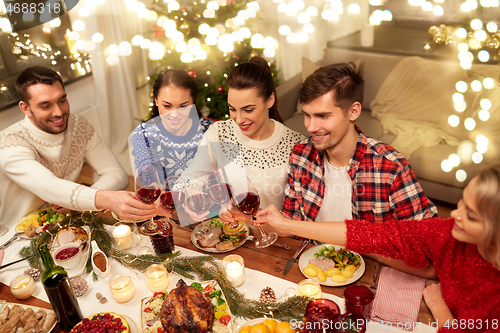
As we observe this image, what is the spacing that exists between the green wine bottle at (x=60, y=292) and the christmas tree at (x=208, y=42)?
2707 mm

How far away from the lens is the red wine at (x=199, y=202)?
137 cm

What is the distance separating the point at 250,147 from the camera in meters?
2.13

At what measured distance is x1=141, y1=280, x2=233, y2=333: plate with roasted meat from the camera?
1.08 metres

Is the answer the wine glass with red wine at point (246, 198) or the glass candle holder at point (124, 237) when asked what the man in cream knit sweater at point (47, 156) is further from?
the wine glass with red wine at point (246, 198)

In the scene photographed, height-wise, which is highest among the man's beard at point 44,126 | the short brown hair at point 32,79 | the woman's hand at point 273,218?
the short brown hair at point 32,79

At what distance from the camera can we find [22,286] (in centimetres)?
131

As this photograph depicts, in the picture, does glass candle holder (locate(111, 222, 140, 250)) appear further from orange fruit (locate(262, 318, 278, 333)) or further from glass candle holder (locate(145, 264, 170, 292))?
orange fruit (locate(262, 318, 278, 333))

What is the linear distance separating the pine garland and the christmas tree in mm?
2298

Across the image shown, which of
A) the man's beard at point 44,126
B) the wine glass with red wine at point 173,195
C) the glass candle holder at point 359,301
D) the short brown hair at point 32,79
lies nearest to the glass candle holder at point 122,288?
the wine glass with red wine at point 173,195

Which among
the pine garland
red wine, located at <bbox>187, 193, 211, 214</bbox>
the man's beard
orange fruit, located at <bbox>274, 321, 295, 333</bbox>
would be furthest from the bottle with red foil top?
the man's beard

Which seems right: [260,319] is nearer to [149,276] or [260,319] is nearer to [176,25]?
[149,276]

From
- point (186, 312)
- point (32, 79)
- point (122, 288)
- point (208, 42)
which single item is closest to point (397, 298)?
point (186, 312)

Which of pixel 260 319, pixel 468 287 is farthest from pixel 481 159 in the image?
pixel 260 319

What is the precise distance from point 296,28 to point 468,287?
3.76 m
